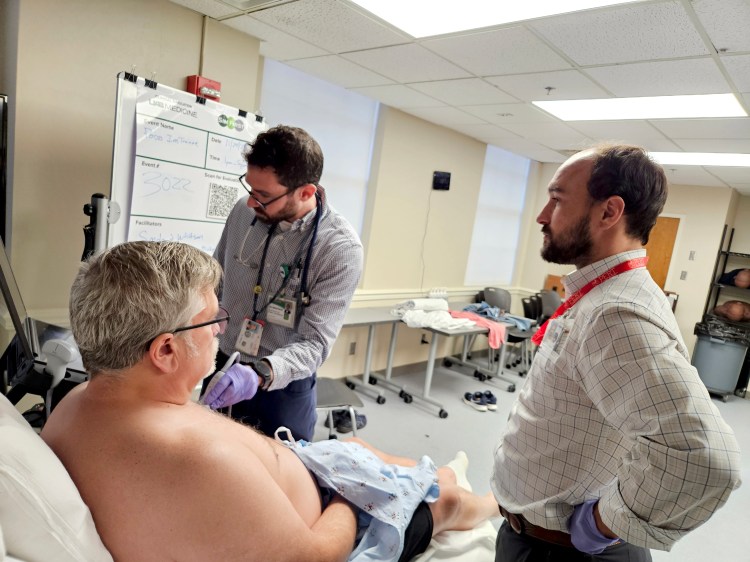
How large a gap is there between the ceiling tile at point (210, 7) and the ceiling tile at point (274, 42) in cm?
7

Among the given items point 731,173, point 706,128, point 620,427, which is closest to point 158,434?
point 620,427

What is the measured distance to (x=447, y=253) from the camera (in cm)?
521

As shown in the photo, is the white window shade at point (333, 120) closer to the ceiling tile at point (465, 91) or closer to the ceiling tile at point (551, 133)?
the ceiling tile at point (465, 91)

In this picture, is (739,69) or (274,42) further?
(274,42)

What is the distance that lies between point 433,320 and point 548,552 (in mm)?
3125

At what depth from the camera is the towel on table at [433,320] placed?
414 cm

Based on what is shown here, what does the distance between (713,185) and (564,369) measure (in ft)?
19.5

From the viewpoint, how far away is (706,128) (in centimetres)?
342

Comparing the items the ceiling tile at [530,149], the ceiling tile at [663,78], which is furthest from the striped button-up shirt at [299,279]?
the ceiling tile at [530,149]

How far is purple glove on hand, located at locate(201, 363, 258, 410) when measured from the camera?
1.34m

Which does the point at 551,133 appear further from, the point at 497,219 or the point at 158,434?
the point at 158,434

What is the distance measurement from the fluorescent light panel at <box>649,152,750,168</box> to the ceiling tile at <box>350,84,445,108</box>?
211 cm

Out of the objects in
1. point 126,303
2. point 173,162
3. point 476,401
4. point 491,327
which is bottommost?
point 476,401

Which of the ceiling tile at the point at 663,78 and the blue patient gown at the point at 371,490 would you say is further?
the ceiling tile at the point at 663,78
